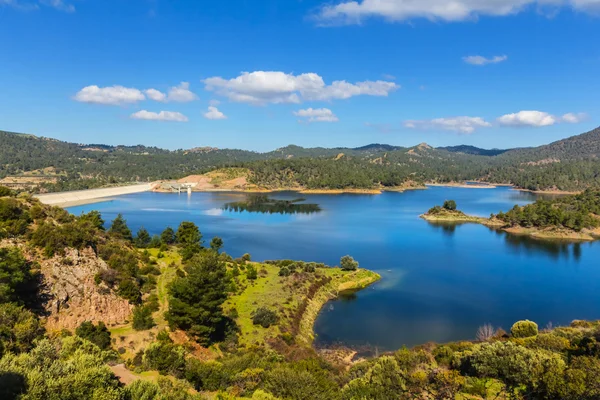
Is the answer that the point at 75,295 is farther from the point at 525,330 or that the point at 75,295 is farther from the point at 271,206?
the point at 271,206

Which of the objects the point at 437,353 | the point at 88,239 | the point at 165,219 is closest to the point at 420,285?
the point at 437,353

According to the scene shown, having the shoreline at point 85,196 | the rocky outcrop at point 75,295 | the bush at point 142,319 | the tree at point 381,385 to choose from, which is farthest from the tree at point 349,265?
the shoreline at point 85,196

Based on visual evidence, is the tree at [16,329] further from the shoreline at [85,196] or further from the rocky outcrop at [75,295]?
the shoreline at [85,196]

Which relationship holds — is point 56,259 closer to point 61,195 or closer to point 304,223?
point 304,223

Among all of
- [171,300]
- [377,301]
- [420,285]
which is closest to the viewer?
[171,300]

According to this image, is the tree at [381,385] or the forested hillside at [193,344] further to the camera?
the tree at [381,385]

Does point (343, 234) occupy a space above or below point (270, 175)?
below
